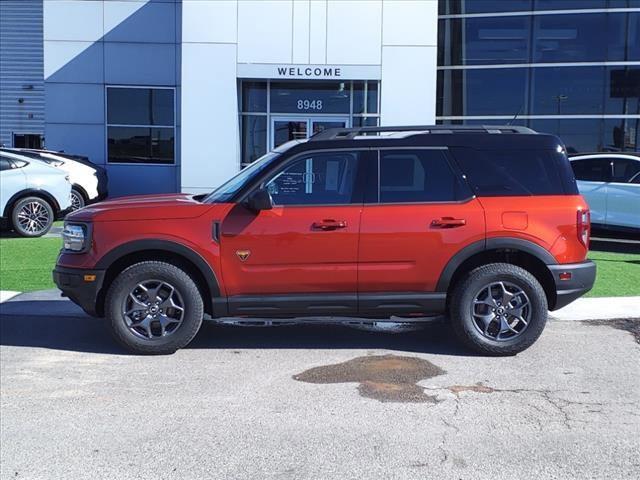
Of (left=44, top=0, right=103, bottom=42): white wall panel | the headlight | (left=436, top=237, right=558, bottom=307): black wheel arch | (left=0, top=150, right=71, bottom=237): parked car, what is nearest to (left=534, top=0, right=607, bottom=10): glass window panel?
(left=44, top=0, right=103, bottom=42): white wall panel

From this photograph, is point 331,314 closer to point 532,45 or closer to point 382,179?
point 382,179

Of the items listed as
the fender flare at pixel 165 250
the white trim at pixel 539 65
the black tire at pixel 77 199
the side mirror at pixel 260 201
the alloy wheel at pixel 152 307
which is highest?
the white trim at pixel 539 65

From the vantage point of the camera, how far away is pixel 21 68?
26.5m

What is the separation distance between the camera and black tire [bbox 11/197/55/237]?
13.2m

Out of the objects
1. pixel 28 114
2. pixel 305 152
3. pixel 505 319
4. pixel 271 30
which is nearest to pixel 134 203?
pixel 305 152

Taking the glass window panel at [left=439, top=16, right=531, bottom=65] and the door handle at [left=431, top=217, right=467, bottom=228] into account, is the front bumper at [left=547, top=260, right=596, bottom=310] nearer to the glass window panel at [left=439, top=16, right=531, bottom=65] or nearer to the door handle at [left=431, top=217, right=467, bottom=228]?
the door handle at [left=431, top=217, right=467, bottom=228]

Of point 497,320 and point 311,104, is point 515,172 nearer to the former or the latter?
point 497,320

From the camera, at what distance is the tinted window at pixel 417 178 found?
6137 mm

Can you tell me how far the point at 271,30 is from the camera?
55.5 ft

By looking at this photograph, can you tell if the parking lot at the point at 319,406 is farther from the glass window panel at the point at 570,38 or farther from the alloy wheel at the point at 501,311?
the glass window panel at the point at 570,38

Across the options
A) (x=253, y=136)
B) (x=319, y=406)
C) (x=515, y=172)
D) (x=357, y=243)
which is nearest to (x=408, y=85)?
(x=253, y=136)

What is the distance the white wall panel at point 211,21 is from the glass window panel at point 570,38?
8.08m

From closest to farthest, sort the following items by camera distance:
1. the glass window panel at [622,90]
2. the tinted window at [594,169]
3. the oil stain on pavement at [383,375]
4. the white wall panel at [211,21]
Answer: the oil stain on pavement at [383,375], the tinted window at [594,169], the white wall panel at [211,21], the glass window panel at [622,90]

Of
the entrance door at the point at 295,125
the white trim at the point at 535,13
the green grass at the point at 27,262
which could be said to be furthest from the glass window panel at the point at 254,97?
the green grass at the point at 27,262
